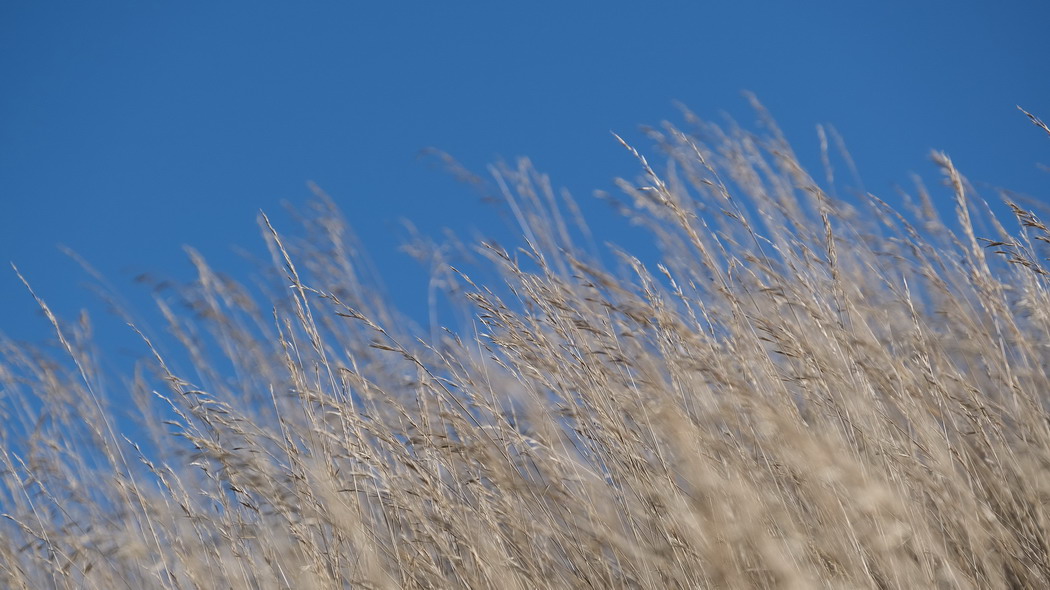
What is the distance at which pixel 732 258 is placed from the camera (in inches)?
80.0

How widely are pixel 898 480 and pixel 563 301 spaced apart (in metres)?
0.77

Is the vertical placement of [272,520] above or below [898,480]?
below

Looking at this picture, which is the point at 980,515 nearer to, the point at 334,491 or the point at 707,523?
A: the point at 707,523

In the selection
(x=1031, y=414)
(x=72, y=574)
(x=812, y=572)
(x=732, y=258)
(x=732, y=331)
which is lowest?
(x=72, y=574)

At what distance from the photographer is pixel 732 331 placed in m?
1.89

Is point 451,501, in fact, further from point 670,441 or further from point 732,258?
point 732,258

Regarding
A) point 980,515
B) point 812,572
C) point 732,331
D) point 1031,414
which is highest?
point 732,331

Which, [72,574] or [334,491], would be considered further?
[72,574]

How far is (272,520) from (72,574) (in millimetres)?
813

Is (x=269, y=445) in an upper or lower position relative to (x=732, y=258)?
lower

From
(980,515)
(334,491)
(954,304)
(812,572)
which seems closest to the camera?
(812,572)

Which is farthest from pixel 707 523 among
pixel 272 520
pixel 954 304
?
pixel 272 520

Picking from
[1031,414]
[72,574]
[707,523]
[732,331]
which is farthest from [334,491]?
[1031,414]

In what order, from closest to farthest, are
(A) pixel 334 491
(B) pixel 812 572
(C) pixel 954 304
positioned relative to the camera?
1. (B) pixel 812 572
2. (A) pixel 334 491
3. (C) pixel 954 304
